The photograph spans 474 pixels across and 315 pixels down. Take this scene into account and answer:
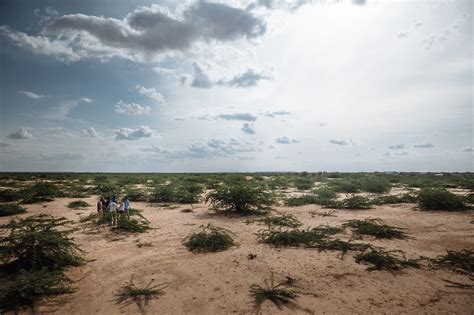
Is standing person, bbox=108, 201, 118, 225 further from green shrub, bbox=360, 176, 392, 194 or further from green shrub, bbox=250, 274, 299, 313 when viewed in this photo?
green shrub, bbox=360, 176, 392, 194

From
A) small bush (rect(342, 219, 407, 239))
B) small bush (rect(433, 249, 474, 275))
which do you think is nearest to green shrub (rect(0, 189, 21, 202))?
small bush (rect(342, 219, 407, 239))

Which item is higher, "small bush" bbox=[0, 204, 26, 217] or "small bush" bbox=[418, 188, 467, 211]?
"small bush" bbox=[418, 188, 467, 211]

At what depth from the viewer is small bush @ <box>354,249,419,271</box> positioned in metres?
6.72

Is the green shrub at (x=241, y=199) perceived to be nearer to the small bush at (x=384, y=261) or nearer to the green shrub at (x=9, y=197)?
the small bush at (x=384, y=261)

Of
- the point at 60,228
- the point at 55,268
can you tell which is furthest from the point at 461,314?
the point at 60,228

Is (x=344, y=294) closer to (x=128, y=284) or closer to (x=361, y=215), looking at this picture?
A: (x=128, y=284)

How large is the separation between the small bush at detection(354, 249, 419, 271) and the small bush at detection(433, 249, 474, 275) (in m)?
0.68

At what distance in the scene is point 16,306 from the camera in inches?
199

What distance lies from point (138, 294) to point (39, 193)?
1948 cm

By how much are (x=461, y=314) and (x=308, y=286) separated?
2670 millimetres

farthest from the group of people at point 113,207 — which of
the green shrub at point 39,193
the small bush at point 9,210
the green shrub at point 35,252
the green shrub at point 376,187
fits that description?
the green shrub at point 376,187

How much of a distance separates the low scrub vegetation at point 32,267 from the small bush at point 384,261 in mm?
7193

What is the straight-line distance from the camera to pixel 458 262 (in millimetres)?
6820

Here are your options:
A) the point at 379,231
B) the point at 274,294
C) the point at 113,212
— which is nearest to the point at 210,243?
the point at 274,294
